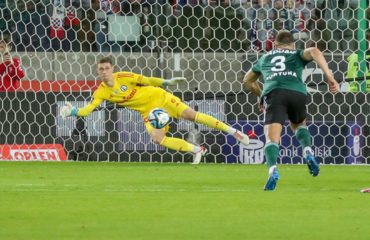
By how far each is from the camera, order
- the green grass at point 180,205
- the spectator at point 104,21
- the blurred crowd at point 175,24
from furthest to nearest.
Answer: the spectator at point 104,21 < the blurred crowd at point 175,24 < the green grass at point 180,205

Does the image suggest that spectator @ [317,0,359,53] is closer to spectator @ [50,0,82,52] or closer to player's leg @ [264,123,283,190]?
spectator @ [50,0,82,52]

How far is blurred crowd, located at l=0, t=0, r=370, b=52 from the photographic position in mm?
11102

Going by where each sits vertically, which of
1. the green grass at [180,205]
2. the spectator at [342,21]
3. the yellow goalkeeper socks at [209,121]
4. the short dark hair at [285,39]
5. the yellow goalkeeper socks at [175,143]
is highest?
the spectator at [342,21]

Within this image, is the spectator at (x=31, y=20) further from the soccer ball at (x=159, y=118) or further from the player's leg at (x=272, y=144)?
the player's leg at (x=272, y=144)

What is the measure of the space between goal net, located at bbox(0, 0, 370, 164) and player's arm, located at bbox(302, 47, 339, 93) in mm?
3825

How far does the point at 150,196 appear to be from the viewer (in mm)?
5254

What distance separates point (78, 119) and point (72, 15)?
7.63 ft

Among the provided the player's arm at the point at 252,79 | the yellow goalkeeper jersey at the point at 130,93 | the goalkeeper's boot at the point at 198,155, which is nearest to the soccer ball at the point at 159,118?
the yellow goalkeeper jersey at the point at 130,93

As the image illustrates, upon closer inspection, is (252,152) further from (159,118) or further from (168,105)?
(159,118)

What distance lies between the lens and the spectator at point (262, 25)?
10977 millimetres

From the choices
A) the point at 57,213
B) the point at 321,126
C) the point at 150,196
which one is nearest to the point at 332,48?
the point at 321,126

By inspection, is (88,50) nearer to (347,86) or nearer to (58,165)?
(58,165)

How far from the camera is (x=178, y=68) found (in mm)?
11945

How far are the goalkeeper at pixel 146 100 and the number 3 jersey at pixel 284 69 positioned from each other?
2.79 meters
